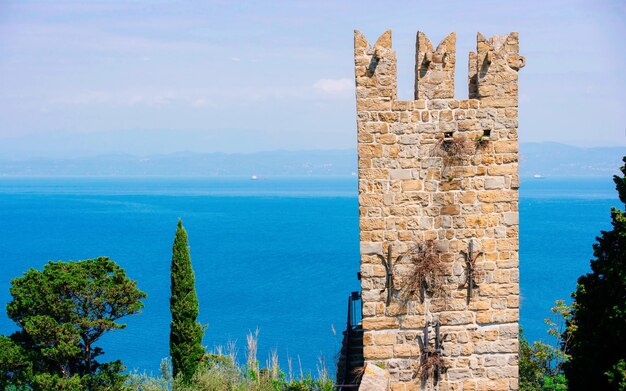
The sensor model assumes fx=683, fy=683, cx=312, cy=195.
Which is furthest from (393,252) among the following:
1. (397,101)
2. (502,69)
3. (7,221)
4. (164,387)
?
(7,221)

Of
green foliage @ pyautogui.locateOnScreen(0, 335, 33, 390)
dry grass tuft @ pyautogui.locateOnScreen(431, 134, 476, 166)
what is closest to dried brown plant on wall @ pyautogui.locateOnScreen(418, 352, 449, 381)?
dry grass tuft @ pyautogui.locateOnScreen(431, 134, 476, 166)

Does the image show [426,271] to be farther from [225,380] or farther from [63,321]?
[63,321]

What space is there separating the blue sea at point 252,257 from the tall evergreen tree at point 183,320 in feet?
15.8

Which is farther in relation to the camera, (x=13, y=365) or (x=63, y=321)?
(x=63, y=321)

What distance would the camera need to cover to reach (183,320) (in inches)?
709

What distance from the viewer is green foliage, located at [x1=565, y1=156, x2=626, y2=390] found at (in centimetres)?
1023

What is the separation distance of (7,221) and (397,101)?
116170 millimetres

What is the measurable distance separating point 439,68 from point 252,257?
69305 millimetres

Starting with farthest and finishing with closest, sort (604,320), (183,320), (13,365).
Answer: (183,320) < (13,365) < (604,320)

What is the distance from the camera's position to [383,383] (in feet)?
25.2

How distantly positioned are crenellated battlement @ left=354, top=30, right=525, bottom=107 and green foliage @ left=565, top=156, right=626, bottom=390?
431 cm

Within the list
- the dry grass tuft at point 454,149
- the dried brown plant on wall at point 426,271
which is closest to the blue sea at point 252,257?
the dried brown plant on wall at point 426,271

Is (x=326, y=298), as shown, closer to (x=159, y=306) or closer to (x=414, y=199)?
(x=159, y=306)

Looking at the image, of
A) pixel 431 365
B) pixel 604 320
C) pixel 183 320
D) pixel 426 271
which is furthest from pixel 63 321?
pixel 604 320
